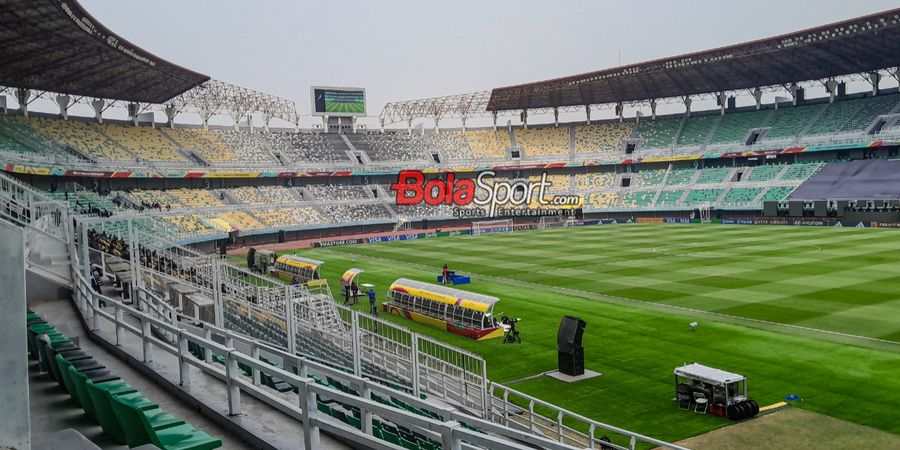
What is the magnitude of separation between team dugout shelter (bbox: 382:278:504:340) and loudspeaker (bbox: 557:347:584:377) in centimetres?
579

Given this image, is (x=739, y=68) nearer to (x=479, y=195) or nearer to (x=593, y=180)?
(x=593, y=180)

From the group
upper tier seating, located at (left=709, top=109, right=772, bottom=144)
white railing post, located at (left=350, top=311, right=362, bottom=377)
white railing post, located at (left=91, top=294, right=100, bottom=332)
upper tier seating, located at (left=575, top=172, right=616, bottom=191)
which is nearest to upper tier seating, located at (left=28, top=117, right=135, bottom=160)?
upper tier seating, located at (left=575, top=172, right=616, bottom=191)

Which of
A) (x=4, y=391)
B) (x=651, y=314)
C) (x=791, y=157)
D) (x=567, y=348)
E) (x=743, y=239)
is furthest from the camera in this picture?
(x=791, y=157)

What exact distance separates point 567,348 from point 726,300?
1437 cm

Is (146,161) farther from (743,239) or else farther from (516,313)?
(743,239)

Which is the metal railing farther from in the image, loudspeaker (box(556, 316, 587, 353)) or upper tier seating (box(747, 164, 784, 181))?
upper tier seating (box(747, 164, 784, 181))

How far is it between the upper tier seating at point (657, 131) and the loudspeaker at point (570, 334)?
82654 mm

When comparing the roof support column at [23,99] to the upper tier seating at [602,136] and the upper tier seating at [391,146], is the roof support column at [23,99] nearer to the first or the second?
the upper tier seating at [391,146]

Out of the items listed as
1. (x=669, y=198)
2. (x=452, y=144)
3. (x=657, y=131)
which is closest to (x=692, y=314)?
(x=669, y=198)

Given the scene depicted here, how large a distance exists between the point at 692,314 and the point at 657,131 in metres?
77.7

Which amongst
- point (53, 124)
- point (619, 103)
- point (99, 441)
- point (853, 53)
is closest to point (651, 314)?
point (99, 441)

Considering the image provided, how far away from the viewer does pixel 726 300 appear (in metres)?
32.1

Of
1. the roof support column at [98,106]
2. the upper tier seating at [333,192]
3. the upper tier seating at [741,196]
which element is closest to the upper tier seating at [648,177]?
the upper tier seating at [741,196]

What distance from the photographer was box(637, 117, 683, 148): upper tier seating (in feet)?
326
